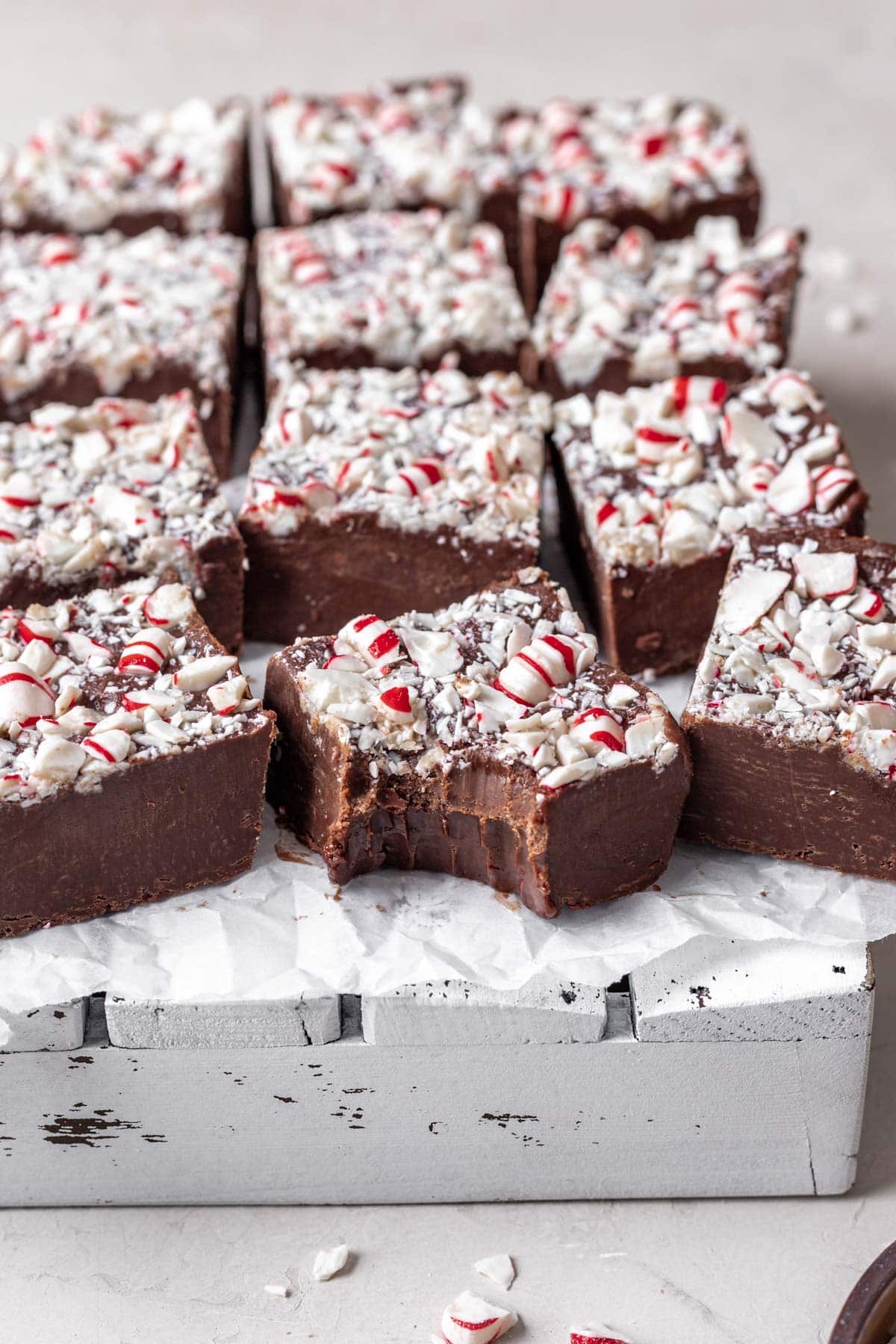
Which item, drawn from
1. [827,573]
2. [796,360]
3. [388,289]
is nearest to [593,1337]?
[827,573]

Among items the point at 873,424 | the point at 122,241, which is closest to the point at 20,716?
the point at 122,241

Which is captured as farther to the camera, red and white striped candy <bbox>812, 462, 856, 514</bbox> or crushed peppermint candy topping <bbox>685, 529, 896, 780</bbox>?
red and white striped candy <bbox>812, 462, 856, 514</bbox>

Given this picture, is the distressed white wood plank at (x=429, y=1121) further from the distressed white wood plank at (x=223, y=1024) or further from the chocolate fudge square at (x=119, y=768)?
the chocolate fudge square at (x=119, y=768)

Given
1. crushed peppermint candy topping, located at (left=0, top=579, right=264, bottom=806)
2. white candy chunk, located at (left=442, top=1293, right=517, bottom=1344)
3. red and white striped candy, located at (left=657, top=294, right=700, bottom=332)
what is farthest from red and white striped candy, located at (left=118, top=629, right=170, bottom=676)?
red and white striped candy, located at (left=657, top=294, right=700, bottom=332)

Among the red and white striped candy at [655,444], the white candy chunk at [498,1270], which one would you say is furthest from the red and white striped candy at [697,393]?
the white candy chunk at [498,1270]

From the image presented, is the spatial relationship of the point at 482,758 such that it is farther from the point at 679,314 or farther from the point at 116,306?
the point at 116,306

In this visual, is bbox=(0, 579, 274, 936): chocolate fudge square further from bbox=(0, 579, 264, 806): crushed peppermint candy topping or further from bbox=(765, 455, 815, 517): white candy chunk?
bbox=(765, 455, 815, 517): white candy chunk

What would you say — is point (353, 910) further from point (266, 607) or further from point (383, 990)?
point (266, 607)
